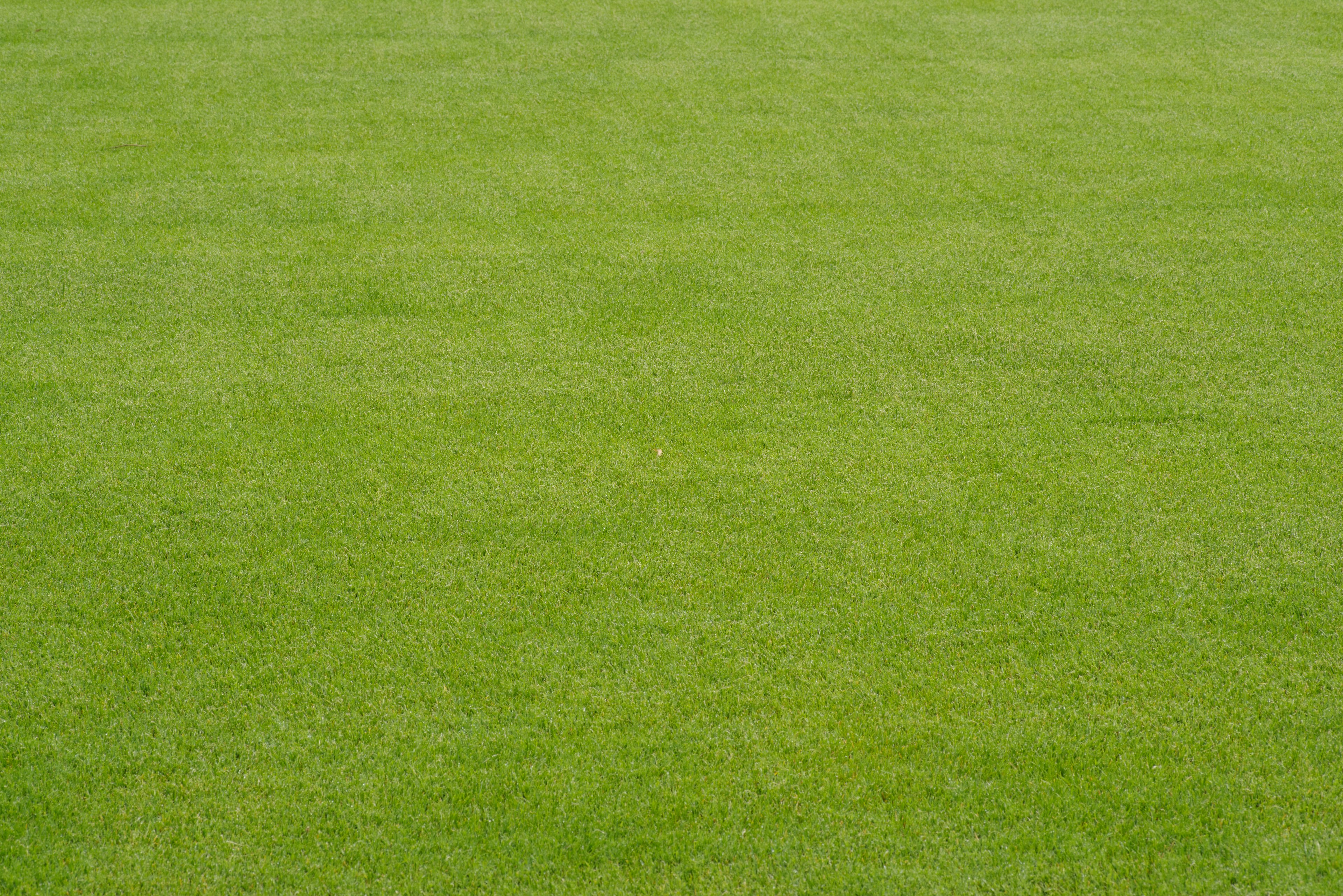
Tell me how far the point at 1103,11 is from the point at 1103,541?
16.8 feet

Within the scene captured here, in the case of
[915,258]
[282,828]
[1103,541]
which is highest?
[915,258]

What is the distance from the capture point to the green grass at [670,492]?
8.14 feet

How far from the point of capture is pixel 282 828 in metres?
2.44

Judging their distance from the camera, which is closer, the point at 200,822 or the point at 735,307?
the point at 200,822

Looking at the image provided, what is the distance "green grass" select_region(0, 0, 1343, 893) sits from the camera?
2.48 m

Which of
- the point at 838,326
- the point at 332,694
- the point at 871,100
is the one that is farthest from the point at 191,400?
the point at 871,100

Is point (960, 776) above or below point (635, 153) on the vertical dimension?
below

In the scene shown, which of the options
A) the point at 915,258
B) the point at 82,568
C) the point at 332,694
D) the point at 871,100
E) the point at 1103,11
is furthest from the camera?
the point at 1103,11

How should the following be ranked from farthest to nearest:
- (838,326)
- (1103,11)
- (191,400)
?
1. (1103,11)
2. (838,326)
3. (191,400)

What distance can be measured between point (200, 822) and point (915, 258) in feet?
10.3

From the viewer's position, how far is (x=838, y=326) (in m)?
4.11

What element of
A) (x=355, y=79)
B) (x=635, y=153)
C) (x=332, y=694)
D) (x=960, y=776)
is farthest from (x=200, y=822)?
(x=355, y=79)

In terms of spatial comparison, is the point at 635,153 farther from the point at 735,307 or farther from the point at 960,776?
the point at 960,776

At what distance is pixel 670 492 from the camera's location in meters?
3.37
